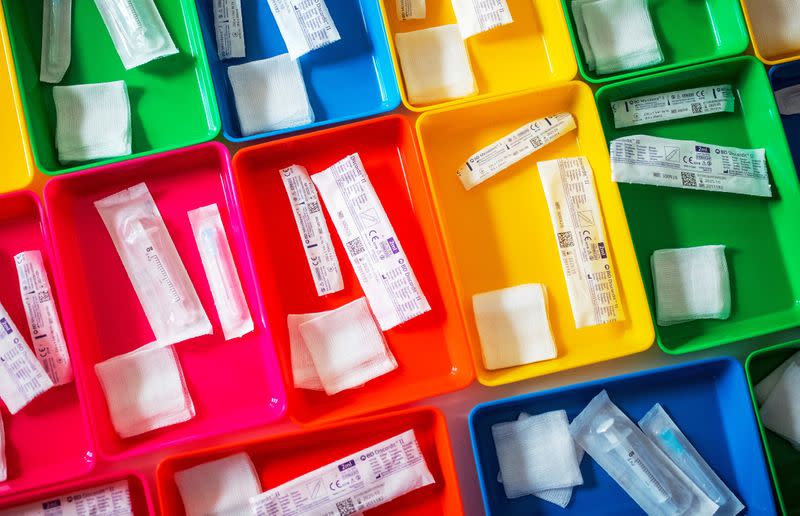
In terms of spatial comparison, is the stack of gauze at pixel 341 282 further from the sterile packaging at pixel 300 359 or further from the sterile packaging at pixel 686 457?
the sterile packaging at pixel 686 457

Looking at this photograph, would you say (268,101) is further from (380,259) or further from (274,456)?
(274,456)

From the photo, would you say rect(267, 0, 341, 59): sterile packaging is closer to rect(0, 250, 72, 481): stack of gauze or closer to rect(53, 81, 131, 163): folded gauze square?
rect(53, 81, 131, 163): folded gauze square

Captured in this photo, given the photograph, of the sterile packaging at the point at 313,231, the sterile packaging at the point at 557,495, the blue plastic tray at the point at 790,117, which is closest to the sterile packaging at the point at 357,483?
the sterile packaging at the point at 557,495

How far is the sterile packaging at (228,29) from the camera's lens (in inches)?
42.4

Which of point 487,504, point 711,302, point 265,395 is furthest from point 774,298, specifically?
point 265,395

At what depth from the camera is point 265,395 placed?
1013mm

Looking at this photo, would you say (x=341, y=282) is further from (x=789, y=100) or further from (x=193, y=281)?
(x=789, y=100)

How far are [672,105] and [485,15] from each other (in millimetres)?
339

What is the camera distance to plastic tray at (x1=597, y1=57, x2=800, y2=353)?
1.05 metres

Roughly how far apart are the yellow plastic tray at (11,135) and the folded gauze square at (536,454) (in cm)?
82

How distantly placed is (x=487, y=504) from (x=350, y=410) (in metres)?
0.24

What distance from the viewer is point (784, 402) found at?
3.36ft

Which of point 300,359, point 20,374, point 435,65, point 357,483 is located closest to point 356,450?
point 357,483

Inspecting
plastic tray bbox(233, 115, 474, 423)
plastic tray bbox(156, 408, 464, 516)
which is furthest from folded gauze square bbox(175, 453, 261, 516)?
plastic tray bbox(233, 115, 474, 423)
